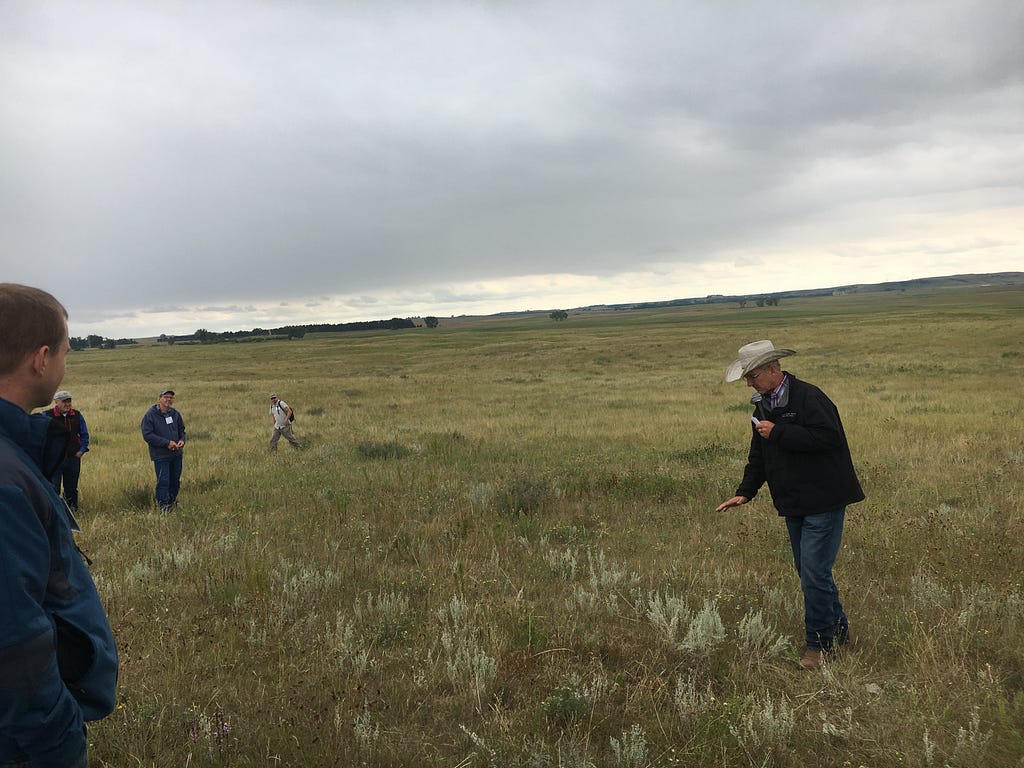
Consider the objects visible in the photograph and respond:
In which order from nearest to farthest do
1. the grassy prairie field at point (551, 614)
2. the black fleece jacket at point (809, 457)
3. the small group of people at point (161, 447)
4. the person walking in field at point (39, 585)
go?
the person walking in field at point (39, 585) < the grassy prairie field at point (551, 614) < the black fleece jacket at point (809, 457) < the small group of people at point (161, 447)

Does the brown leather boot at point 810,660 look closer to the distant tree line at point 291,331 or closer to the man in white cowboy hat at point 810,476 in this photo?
the man in white cowboy hat at point 810,476

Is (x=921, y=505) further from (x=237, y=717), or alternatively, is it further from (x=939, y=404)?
(x=939, y=404)

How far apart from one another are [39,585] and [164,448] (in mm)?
8588

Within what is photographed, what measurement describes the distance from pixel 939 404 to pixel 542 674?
1904 centimetres

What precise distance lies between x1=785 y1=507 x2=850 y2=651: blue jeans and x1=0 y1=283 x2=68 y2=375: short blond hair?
14.6ft

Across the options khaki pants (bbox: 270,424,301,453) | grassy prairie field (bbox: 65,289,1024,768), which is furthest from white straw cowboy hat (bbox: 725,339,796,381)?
khaki pants (bbox: 270,424,301,453)

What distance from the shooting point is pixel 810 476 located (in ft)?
13.5

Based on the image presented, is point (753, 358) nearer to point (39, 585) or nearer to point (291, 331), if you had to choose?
point (39, 585)

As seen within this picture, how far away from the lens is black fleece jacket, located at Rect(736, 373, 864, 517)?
4.04 meters

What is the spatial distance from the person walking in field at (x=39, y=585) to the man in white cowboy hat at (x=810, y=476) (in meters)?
3.64

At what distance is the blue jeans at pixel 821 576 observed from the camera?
4152 millimetres

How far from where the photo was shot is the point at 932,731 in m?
3.25

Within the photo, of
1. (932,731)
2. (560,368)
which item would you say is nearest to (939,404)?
(932,731)

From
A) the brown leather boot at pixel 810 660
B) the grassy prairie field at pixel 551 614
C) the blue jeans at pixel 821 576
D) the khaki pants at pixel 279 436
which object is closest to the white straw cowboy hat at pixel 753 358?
the blue jeans at pixel 821 576
